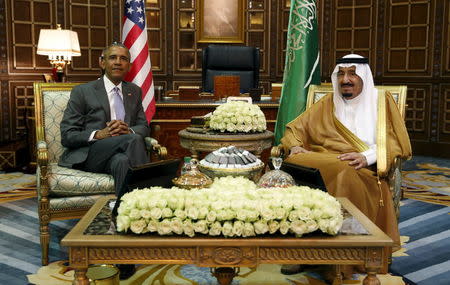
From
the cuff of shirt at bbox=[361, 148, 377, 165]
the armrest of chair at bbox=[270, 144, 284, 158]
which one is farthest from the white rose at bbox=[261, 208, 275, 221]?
the armrest of chair at bbox=[270, 144, 284, 158]

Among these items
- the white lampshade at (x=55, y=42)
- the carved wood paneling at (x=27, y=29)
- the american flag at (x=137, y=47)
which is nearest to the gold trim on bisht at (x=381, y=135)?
the american flag at (x=137, y=47)

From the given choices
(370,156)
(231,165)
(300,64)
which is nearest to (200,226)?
(231,165)

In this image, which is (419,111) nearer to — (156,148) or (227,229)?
(156,148)

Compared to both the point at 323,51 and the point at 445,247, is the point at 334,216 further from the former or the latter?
the point at 323,51

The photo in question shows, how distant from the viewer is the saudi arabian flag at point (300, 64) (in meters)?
4.45

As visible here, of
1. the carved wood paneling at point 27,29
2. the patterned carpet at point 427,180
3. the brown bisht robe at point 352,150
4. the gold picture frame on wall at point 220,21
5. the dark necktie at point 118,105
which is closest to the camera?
the brown bisht robe at point 352,150

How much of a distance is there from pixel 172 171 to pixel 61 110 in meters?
1.68

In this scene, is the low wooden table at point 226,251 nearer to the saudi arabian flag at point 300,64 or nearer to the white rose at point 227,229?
the white rose at point 227,229

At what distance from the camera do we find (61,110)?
3.82 metres

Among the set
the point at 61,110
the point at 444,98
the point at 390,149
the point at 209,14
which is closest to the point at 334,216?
the point at 390,149

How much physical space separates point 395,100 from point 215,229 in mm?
2196

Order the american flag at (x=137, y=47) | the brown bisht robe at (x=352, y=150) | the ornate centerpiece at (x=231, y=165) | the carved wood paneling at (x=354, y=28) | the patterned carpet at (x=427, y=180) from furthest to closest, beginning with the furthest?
1. the carved wood paneling at (x=354, y=28)
2. the patterned carpet at (x=427, y=180)
3. the american flag at (x=137, y=47)
4. the brown bisht robe at (x=352, y=150)
5. the ornate centerpiece at (x=231, y=165)

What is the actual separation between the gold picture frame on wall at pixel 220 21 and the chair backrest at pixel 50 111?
482cm

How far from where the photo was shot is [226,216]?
1.91 meters
